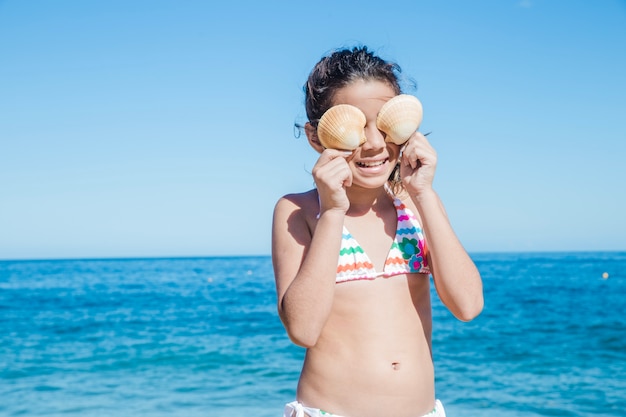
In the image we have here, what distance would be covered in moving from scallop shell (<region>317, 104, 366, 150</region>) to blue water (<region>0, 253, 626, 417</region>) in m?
6.57

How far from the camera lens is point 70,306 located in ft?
72.8

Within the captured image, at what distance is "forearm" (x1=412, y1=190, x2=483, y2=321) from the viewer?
2.28 metres

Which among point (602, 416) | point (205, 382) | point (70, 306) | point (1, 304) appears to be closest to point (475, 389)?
point (602, 416)

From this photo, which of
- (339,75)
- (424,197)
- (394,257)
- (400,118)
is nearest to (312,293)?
(394,257)

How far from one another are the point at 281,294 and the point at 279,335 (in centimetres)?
1250

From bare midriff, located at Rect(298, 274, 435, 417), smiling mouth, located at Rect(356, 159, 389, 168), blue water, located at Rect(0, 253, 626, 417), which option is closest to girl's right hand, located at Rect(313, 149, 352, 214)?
smiling mouth, located at Rect(356, 159, 389, 168)

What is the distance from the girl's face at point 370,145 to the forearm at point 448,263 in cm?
18

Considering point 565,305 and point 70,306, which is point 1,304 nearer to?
point 70,306

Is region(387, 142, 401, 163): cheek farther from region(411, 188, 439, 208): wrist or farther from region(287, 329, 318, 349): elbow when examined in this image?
region(287, 329, 318, 349): elbow

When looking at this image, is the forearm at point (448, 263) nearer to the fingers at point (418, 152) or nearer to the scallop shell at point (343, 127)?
the fingers at point (418, 152)

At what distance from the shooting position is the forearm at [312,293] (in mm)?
2150

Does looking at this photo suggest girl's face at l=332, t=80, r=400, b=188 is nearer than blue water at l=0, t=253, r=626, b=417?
Yes

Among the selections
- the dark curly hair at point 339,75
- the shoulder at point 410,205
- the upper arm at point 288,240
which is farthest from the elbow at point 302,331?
the dark curly hair at point 339,75

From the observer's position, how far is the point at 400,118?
2.24 meters
